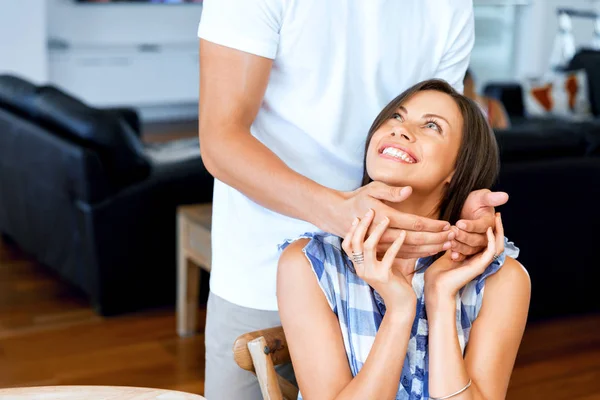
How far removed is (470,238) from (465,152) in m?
0.21

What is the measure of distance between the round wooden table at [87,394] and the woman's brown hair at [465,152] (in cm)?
51

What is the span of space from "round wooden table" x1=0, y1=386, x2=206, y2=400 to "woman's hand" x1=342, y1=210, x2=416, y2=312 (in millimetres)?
293

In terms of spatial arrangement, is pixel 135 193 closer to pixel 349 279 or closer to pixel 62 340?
pixel 62 340

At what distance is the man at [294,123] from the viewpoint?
4.36 feet

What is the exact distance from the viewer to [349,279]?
4.88 feet

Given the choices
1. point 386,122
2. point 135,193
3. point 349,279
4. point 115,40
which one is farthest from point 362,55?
point 115,40

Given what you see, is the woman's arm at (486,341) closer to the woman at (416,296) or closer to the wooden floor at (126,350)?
the woman at (416,296)

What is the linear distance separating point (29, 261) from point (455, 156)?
10.1 ft

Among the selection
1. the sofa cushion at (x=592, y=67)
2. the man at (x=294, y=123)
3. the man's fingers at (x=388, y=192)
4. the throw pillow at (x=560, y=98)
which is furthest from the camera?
the sofa cushion at (x=592, y=67)

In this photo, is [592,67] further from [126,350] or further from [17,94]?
[126,350]

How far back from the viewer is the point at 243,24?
135cm

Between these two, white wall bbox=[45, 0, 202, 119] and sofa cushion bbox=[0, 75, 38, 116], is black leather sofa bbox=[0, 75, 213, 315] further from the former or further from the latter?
white wall bbox=[45, 0, 202, 119]

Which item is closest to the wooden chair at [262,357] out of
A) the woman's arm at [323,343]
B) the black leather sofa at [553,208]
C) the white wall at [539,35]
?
the woman's arm at [323,343]

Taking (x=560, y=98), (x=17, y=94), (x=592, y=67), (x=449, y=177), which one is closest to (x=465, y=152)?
(x=449, y=177)
